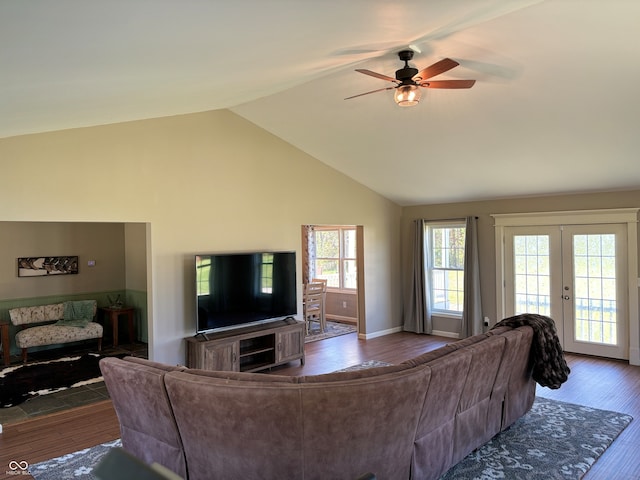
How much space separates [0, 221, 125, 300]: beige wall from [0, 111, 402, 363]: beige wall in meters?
3.14

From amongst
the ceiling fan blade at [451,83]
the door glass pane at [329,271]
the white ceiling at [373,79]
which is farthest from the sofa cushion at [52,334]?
the ceiling fan blade at [451,83]

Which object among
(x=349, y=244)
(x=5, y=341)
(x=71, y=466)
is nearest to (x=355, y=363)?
(x=71, y=466)

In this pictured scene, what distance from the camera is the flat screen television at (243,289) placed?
18.2ft

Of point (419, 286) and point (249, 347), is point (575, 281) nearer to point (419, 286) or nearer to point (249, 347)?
point (419, 286)

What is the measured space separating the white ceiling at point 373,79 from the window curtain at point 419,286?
3.65ft

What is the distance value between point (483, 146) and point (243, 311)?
3.70 meters

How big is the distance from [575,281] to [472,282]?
1519mm

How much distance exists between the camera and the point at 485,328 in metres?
7.57

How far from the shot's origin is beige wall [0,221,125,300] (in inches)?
274

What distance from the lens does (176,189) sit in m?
5.50

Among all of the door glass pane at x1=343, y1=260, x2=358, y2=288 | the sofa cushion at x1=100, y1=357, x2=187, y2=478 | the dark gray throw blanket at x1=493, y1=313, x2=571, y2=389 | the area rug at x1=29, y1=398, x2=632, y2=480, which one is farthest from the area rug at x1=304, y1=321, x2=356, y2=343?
the sofa cushion at x1=100, y1=357, x2=187, y2=478

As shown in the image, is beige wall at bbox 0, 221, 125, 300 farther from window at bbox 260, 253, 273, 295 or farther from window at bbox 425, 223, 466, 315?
window at bbox 425, 223, 466, 315

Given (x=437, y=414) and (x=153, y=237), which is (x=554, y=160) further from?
(x=153, y=237)

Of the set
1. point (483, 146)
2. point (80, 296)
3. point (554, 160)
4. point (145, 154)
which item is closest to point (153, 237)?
point (145, 154)
